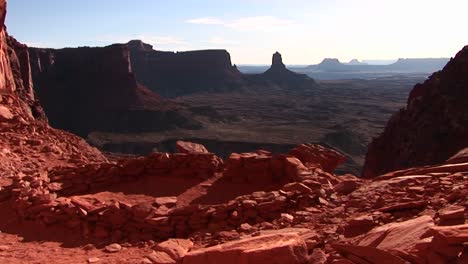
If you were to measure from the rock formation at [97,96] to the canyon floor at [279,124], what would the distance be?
502cm

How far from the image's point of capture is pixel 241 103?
125 m

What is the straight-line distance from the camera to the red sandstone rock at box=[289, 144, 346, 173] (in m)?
14.9

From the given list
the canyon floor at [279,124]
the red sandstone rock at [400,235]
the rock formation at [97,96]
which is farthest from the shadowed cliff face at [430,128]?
the rock formation at [97,96]

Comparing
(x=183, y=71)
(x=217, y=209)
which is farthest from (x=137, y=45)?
(x=217, y=209)

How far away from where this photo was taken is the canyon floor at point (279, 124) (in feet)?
239

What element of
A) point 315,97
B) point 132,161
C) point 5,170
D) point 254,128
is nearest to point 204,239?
point 132,161

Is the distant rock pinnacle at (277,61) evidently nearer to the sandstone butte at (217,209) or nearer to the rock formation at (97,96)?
the rock formation at (97,96)

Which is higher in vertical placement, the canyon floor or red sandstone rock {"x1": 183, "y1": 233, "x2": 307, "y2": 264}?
red sandstone rock {"x1": 183, "y1": 233, "x2": 307, "y2": 264}

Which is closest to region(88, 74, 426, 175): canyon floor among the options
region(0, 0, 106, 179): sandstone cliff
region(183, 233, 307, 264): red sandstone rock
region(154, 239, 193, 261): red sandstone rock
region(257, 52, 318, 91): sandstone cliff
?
region(257, 52, 318, 91): sandstone cliff

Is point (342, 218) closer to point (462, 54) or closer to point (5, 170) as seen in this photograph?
point (5, 170)

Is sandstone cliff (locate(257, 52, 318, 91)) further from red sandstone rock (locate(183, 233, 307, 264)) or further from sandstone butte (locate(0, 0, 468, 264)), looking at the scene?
red sandstone rock (locate(183, 233, 307, 264))

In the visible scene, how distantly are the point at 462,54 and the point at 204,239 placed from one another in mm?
26331

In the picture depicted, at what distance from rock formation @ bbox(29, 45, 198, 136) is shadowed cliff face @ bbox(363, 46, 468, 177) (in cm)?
5992

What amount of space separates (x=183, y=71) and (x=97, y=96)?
61.2 m
